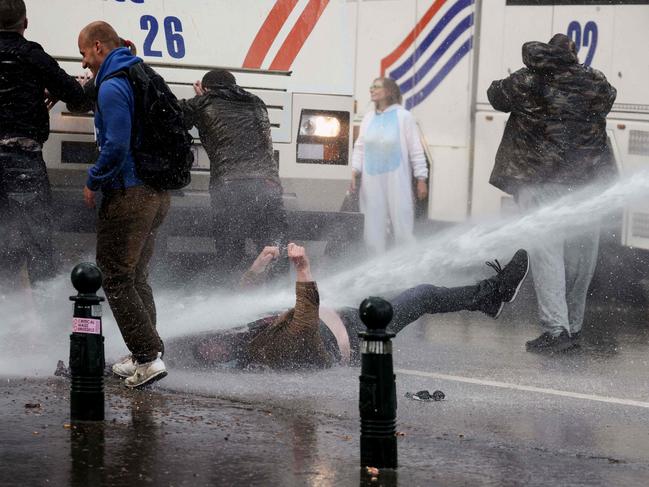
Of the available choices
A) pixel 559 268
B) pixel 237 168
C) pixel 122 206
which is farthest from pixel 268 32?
pixel 122 206

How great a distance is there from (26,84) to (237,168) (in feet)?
5.49

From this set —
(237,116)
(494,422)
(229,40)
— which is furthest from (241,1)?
(494,422)

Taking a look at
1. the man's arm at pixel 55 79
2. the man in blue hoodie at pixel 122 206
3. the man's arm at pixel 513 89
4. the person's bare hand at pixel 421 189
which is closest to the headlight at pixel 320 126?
the man's arm at pixel 513 89

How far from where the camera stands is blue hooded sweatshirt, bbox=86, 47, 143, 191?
7621 millimetres

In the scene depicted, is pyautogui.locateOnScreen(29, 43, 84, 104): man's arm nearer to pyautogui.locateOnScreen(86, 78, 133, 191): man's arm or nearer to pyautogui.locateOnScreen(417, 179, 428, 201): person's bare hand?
pyautogui.locateOnScreen(86, 78, 133, 191): man's arm

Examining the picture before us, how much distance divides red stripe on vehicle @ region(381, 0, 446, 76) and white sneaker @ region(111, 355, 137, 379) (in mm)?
7357

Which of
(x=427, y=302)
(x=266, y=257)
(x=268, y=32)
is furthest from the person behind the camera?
(x=268, y=32)

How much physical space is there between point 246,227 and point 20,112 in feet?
6.02

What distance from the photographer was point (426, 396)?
8.02 meters

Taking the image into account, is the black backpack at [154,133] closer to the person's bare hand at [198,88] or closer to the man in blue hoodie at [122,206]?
the man in blue hoodie at [122,206]

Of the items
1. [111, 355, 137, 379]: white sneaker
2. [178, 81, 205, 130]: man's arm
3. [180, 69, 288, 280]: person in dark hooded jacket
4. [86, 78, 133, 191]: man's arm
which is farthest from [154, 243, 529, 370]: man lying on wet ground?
[178, 81, 205, 130]: man's arm

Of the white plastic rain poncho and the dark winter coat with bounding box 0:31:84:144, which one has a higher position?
the dark winter coat with bounding box 0:31:84:144

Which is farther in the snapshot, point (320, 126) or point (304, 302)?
point (320, 126)

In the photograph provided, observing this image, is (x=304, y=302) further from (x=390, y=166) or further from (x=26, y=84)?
(x=390, y=166)
